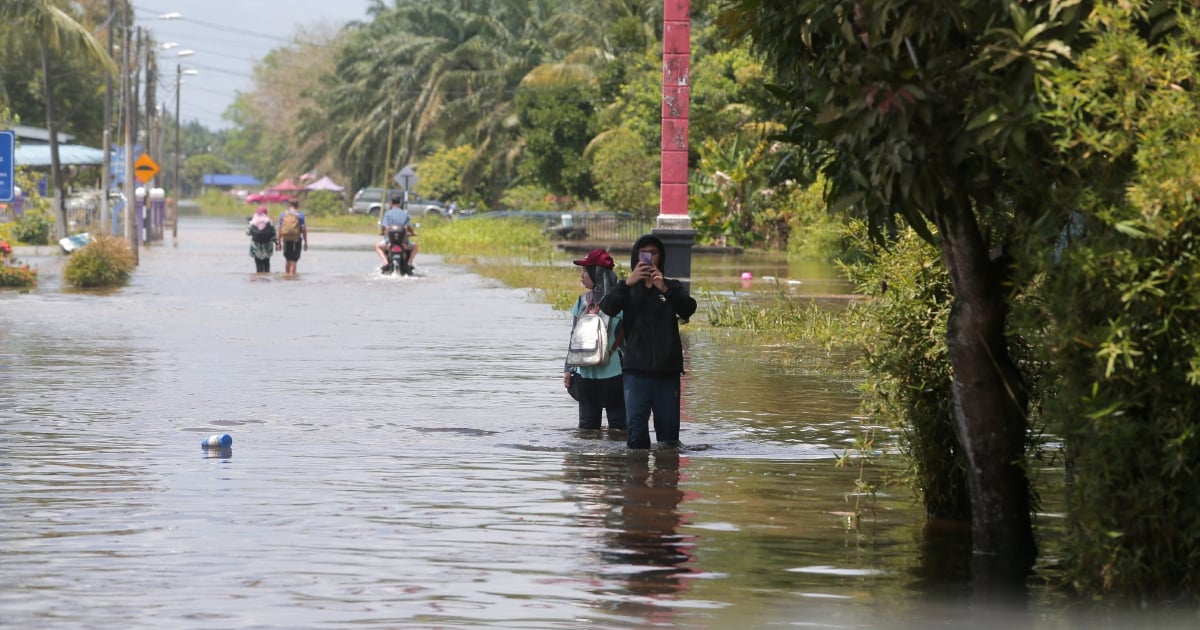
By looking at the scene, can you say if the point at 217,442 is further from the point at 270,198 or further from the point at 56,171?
the point at 270,198

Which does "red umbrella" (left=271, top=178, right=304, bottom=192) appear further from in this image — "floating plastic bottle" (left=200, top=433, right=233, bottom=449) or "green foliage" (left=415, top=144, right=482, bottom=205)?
"floating plastic bottle" (left=200, top=433, right=233, bottom=449)

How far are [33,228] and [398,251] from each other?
777 inches

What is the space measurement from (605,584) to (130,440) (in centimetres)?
598

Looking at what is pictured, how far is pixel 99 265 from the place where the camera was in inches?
1379

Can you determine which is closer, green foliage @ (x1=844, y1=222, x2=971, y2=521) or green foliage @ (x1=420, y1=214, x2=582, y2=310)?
green foliage @ (x1=844, y1=222, x2=971, y2=521)

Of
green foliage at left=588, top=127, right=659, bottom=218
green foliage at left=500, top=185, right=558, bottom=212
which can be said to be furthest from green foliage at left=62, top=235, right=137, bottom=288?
green foliage at left=500, top=185, right=558, bottom=212

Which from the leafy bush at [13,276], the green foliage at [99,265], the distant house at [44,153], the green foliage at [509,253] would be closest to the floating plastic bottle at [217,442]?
the green foliage at [509,253]

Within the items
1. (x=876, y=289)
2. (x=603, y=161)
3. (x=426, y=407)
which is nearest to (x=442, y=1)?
(x=603, y=161)

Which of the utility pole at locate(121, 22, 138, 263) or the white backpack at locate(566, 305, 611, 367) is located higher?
the utility pole at locate(121, 22, 138, 263)

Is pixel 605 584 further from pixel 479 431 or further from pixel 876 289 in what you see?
pixel 479 431

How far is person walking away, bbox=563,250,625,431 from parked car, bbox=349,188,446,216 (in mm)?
72985

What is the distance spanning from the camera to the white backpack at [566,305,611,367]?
13.8m

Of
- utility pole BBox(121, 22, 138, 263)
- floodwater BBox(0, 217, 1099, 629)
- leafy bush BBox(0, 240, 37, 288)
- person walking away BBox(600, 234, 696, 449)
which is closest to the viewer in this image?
floodwater BBox(0, 217, 1099, 629)

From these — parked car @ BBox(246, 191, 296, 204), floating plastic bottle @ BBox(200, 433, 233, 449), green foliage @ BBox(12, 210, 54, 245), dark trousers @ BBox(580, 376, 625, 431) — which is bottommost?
floating plastic bottle @ BBox(200, 433, 233, 449)
